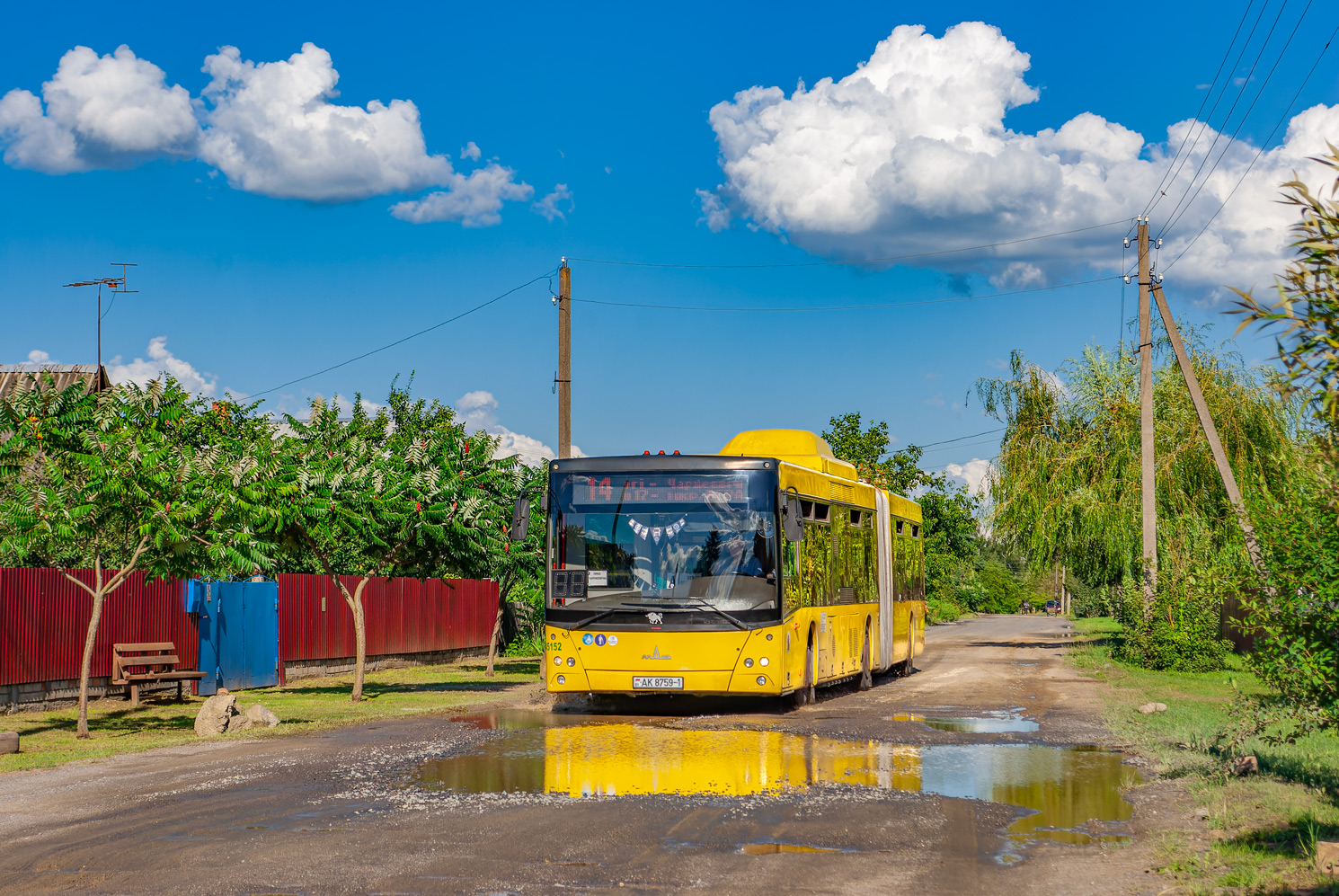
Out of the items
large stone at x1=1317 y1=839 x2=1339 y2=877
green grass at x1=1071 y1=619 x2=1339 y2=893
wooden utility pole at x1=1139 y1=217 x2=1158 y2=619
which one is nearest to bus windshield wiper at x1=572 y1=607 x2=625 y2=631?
green grass at x1=1071 y1=619 x2=1339 y2=893

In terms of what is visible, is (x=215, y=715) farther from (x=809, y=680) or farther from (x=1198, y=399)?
(x=1198, y=399)

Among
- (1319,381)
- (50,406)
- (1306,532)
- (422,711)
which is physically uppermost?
(50,406)

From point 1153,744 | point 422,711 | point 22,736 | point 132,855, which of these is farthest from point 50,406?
point 1153,744

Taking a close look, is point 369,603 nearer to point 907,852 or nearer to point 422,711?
point 422,711

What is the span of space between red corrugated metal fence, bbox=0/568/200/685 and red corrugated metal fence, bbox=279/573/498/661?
3.85 m

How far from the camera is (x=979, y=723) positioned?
608 inches

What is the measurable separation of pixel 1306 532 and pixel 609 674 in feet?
30.2

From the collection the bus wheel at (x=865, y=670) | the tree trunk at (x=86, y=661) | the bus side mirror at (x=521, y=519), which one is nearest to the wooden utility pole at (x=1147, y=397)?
the bus wheel at (x=865, y=670)

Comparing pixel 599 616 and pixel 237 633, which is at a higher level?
pixel 599 616

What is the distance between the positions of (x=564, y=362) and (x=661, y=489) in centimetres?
886

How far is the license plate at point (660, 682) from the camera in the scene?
1572 cm

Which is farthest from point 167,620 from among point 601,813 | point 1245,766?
point 1245,766

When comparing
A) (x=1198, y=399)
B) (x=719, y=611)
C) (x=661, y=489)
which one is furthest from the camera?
(x=1198, y=399)

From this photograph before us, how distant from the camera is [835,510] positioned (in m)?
19.3
